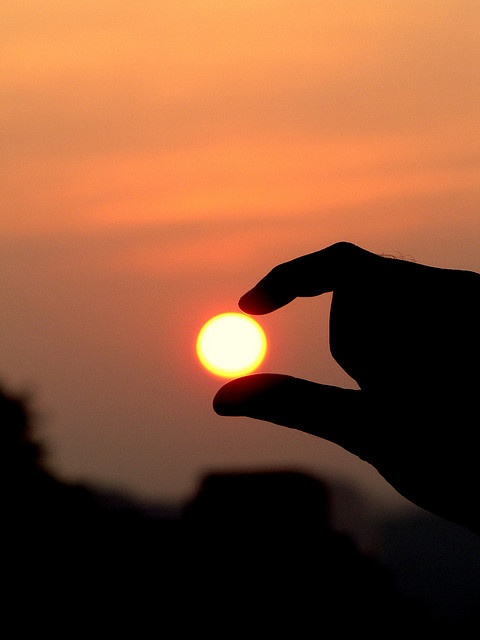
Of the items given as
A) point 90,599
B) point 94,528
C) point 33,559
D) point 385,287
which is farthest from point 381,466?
point 94,528

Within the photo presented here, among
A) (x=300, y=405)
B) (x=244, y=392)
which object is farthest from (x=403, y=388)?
(x=244, y=392)

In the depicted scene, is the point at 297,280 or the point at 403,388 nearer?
the point at 403,388

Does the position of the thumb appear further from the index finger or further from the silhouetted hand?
the index finger

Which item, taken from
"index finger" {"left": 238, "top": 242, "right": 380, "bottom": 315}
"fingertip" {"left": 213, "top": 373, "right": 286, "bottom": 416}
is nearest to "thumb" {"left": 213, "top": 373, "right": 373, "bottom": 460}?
"fingertip" {"left": 213, "top": 373, "right": 286, "bottom": 416}

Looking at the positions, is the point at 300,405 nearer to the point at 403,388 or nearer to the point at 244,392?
the point at 244,392

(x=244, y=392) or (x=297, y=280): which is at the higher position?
(x=297, y=280)

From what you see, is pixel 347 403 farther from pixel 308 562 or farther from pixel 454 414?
pixel 308 562

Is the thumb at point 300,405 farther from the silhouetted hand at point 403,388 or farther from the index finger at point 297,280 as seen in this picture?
the index finger at point 297,280
